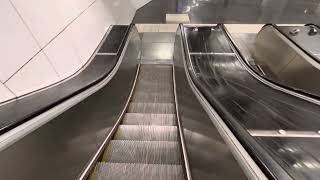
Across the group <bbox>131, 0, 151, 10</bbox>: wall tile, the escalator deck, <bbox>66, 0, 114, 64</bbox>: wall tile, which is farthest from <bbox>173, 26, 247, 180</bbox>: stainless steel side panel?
<bbox>131, 0, 151, 10</bbox>: wall tile

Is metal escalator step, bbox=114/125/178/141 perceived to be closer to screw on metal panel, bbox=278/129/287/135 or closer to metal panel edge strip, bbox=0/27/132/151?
metal panel edge strip, bbox=0/27/132/151

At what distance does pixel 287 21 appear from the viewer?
273 inches

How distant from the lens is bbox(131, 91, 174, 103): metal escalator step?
3836 millimetres

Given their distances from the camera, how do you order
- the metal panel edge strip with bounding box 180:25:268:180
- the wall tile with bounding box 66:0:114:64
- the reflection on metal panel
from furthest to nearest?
the reflection on metal panel → the wall tile with bounding box 66:0:114:64 → the metal panel edge strip with bounding box 180:25:268:180

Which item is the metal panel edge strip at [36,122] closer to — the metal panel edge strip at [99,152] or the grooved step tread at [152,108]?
the metal panel edge strip at [99,152]

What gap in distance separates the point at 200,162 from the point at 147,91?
8.64ft

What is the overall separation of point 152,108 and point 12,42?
219cm

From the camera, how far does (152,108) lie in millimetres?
3479

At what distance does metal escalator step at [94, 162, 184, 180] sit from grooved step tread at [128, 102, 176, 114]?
1482 millimetres

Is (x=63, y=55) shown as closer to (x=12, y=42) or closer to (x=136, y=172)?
(x=12, y=42)

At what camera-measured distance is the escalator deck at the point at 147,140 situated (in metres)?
1.95

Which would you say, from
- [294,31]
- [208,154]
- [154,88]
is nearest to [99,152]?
[208,154]

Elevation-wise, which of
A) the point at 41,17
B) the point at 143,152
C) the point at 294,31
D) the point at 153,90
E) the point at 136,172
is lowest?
the point at 153,90

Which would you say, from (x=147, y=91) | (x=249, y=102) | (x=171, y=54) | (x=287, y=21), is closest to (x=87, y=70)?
(x=147, y=91)
